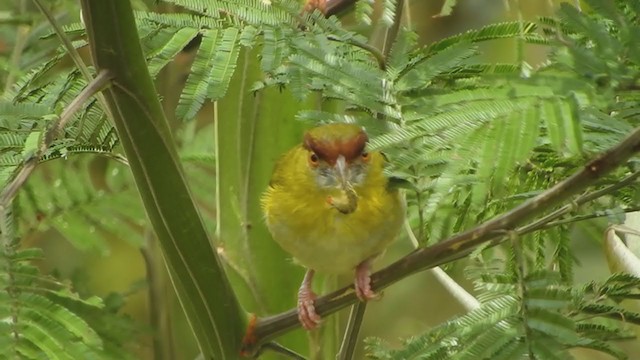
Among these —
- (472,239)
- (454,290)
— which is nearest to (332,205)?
(454,290)

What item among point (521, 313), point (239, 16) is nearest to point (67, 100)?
point (239, 16)

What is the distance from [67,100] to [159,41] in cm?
16

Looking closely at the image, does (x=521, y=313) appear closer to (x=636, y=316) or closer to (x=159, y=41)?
(x=636, y=316)

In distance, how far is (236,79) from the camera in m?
1.53

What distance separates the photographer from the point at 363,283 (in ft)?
4.20

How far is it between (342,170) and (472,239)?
0.55 m

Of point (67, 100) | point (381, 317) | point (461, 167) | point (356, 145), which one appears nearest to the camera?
point (461, 167)

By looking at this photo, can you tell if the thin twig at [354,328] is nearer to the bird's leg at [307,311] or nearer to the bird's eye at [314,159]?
the bird's leg at [307,311]

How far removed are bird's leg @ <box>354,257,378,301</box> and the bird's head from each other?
0.13m

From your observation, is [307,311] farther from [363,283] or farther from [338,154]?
[338,154]

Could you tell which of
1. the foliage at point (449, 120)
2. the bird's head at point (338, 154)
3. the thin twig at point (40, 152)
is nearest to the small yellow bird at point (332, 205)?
the bird's head at point (338, 154)

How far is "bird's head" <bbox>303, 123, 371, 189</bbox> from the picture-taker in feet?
4.88

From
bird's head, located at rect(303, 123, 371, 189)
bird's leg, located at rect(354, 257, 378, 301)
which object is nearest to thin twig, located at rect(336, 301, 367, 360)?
bird's leg, located at rect(354, 257, 378, 301)

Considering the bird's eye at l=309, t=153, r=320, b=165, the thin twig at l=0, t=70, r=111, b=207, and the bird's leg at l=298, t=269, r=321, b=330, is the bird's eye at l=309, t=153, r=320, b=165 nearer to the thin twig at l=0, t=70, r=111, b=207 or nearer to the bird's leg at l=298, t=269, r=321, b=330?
the bird's leg at l=298, t=269, r=321, b=330
